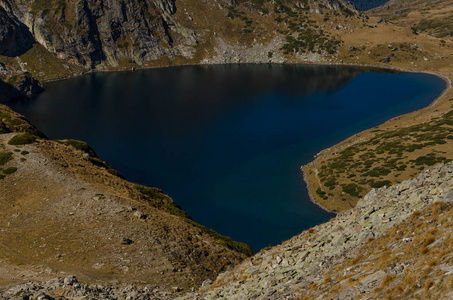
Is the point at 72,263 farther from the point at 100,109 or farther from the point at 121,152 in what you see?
the point at 100,109

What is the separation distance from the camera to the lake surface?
88.7 meters

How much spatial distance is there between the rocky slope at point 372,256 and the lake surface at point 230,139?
155 feet

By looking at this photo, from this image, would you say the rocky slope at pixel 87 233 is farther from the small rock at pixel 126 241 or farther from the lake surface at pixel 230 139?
the lake surface at pixel 230 139

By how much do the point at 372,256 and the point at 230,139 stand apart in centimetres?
11417

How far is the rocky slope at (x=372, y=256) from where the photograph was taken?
17625 millimetres

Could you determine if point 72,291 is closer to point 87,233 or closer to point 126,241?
point 126,241

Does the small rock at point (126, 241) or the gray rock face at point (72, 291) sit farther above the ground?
the gray rock face at point (72, 291)

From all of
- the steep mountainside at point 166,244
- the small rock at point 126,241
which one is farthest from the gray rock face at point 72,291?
the small rock at point 126,241

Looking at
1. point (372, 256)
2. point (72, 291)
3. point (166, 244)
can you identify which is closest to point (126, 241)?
point (166, 244)

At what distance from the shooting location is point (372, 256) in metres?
23.1

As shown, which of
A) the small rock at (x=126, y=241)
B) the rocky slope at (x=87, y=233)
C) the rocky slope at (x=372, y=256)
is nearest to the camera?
the rocky slope at (x=372, y=256)

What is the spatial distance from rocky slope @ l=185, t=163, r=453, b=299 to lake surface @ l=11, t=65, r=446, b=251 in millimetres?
47165

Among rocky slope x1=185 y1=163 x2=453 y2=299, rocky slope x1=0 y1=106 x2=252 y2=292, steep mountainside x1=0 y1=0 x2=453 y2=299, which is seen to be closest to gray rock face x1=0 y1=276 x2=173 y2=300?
steep mountainside x1=0 y1=0 x2=453 y2=299

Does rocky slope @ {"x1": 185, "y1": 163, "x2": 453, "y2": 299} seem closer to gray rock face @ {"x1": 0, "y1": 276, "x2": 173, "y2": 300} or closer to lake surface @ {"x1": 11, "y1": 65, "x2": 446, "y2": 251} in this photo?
gray rock face @ {"x1": 0, "y1": 276, "x2": 173, "y2": 300}
